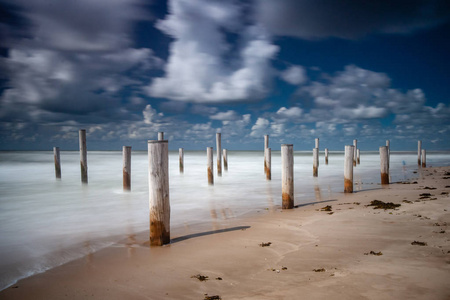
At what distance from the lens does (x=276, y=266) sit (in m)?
4.12

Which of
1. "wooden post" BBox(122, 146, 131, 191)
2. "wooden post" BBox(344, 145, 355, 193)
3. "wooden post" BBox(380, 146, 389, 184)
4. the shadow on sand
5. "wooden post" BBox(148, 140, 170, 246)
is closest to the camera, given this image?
"wooden post" BBox(148, 140, 170, 246)

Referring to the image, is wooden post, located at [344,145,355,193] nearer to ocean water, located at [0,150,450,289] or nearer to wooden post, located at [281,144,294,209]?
ocean water, located at [0,150,450,289]

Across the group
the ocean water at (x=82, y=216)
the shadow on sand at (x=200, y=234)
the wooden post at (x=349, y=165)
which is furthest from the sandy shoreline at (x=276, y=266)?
the wooden post at (x=349, y=165)

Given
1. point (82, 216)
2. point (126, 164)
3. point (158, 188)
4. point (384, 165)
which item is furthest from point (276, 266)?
point (384, 165)

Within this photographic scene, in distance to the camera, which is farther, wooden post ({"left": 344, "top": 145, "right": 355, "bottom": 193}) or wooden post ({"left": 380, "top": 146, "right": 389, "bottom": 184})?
wooden post ({"left": 380, "top": 146, "right": 389, "bottom": 184})

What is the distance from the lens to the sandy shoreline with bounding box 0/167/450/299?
3.38m

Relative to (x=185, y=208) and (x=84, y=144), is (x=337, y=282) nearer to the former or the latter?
(x=185, y=208)

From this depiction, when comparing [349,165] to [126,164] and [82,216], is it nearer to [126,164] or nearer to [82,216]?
[126,164]

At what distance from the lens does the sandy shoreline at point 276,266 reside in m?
3.38

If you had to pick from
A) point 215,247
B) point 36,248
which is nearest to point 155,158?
point 215,247

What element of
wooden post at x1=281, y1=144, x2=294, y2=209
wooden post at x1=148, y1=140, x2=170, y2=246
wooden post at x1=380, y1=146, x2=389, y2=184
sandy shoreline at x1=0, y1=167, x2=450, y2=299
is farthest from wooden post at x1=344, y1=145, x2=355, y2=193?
wooden post at x1=148, y1=140, x2=170, y2=246

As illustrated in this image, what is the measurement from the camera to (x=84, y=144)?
15.0 m

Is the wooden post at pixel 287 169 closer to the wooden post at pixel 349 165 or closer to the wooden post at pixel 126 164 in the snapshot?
the wooden post at pixel 349 165

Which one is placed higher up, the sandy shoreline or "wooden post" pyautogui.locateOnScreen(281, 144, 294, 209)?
"wooden post" pyautogui.locateOnScreen(281, 144, 294, 209)
